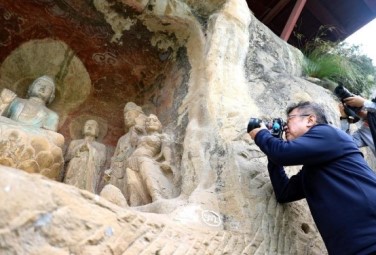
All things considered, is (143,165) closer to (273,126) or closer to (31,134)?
(31,134)

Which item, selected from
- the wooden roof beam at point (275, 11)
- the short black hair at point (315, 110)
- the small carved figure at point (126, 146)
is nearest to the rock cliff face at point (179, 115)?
the small carved figure at point (126, 146)

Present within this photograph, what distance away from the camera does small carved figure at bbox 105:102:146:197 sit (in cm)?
317

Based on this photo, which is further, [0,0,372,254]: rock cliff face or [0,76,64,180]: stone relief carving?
[0,76,64,180]: stone relief carving

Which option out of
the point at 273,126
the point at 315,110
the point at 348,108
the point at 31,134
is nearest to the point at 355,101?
the point at 348,108

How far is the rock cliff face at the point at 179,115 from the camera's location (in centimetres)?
158

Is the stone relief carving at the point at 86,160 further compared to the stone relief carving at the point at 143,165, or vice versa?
the stone relief carving at the point at 86,160

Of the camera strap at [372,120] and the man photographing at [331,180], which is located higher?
the camera strap at [372,120]

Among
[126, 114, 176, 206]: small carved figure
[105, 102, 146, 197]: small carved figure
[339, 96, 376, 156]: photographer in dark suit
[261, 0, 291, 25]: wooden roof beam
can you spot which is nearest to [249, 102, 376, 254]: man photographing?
[339, 96, 376, 156]: photographer in dark suit

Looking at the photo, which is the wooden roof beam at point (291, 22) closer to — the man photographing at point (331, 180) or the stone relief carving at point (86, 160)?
the stone relief carving at point (86, 160)

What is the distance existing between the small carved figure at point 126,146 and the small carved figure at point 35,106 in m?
0.59

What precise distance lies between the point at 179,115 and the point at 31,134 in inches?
44.1

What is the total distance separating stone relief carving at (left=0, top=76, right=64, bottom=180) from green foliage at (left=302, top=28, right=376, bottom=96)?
8.17 ft

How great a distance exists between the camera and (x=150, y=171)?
2.92 m

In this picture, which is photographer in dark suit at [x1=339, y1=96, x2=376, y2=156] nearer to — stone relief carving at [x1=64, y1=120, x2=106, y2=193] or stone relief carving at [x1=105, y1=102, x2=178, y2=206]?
stone relief carving at [x1=105, y1=102, x2=178, y2=206]
